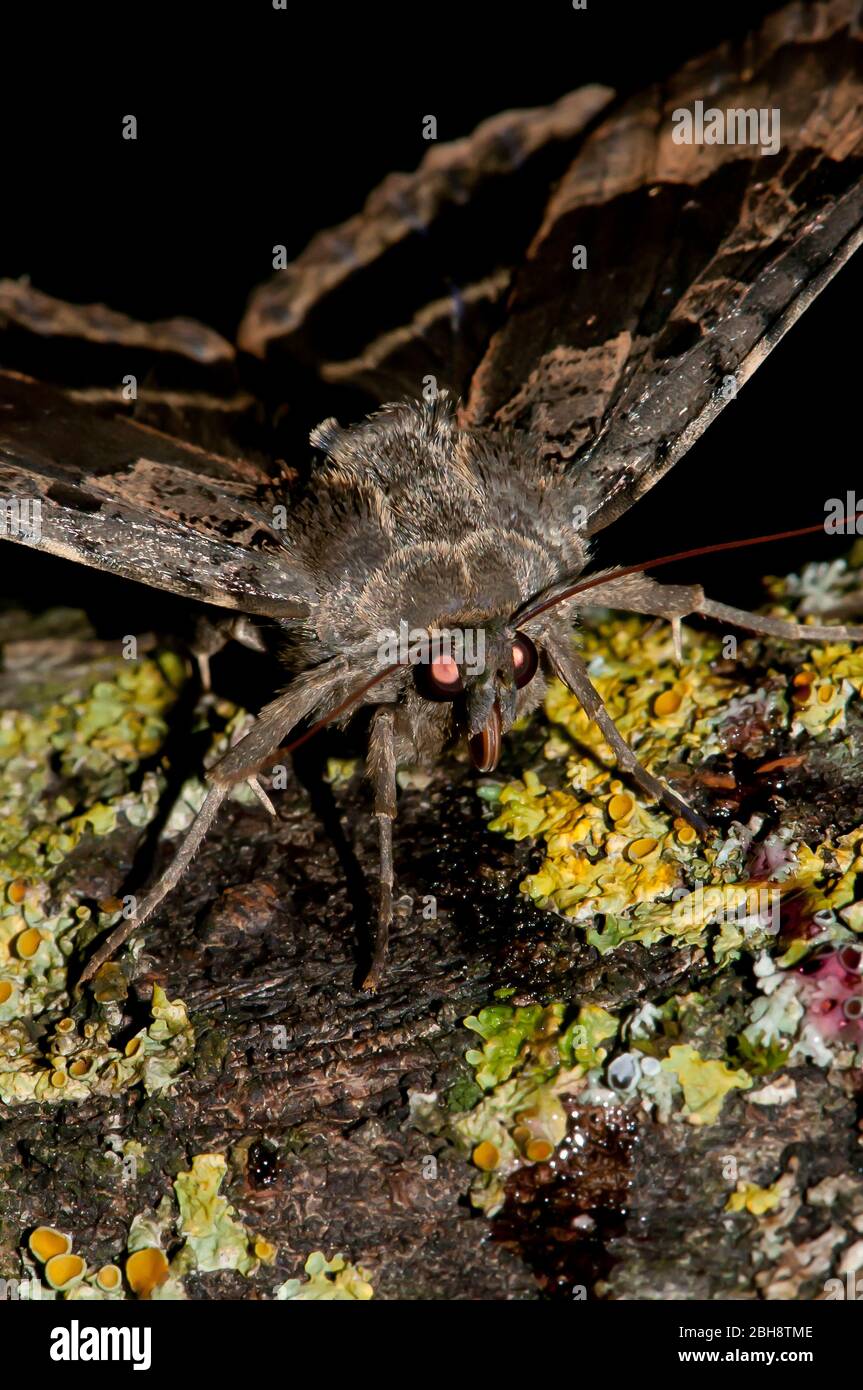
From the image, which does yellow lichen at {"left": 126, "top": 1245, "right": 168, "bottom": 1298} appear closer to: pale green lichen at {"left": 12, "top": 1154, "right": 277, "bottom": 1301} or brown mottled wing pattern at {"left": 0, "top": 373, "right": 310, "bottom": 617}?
pale green lichen at {"left": 12, "top": 1154, "right": 277, "bottom": 1301}

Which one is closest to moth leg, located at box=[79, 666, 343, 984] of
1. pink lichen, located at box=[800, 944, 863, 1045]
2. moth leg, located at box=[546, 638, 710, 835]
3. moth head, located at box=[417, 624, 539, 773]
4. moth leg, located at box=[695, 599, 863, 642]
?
moth head, located at box=[417, 624, 539, 773]

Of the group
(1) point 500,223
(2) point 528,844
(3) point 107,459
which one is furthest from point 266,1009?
(1) point 500,223

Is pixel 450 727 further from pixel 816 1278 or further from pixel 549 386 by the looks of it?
pixel 816 1278

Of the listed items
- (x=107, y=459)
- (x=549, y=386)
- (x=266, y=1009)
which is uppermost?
(x=549, y=386)

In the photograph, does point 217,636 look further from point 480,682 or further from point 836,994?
point 836,994

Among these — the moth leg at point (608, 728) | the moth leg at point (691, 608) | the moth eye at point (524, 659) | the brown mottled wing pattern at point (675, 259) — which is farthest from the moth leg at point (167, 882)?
the brown mottled wing pattern at point (675, 259)
